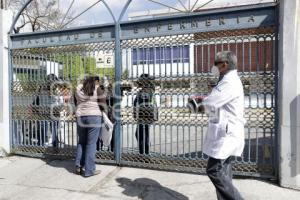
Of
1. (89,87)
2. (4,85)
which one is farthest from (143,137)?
(4,85)

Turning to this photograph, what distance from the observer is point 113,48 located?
5676 millimetres

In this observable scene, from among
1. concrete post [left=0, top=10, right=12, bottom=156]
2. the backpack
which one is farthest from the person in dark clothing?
the backpack

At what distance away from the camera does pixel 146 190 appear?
15.4 feet

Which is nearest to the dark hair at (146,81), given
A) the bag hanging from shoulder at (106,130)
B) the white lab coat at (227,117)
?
the bag hanging from shoulder at (106,130)

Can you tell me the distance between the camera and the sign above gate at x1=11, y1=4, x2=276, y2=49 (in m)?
4.73

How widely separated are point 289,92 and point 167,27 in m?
2.14

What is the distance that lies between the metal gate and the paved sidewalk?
0.24 m

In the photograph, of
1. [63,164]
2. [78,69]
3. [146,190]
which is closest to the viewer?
[146,190]

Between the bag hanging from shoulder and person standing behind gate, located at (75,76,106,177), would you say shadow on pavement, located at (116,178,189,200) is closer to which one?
person standing behind gate, located at (75,76,106,177)

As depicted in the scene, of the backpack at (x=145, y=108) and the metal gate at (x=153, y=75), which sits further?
the backpack at (x=145, y=108)

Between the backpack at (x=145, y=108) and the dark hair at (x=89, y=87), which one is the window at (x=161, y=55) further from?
the dark hair at (x=89, y=87)

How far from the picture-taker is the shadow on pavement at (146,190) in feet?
14.7

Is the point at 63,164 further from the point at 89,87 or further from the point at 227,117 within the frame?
the point at 227,117

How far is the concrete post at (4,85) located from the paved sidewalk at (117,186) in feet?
3.36
